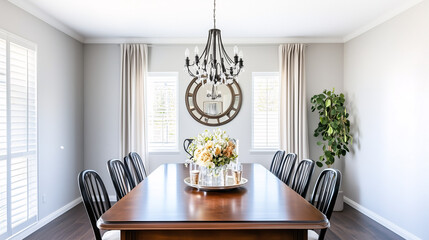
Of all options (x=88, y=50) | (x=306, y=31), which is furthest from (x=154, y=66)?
(x=306, y=31)

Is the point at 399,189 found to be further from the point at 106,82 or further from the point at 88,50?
the point at 88,50

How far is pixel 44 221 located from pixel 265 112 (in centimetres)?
367

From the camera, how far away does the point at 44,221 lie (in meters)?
3.87

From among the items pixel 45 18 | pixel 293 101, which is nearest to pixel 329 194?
pixel 293 101

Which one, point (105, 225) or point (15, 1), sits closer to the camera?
point (105, 225)

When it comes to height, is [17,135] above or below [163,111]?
below

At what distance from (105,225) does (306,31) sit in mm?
4184

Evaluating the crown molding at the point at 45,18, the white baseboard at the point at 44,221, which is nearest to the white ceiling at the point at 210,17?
the crown molding at the point at 45,18

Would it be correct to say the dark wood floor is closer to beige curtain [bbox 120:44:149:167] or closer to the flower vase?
beige curtain [bbox 120:44:149:167]

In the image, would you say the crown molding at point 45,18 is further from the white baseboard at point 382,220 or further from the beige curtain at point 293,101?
the white baseboard at point 382,220

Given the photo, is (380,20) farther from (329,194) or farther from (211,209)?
(211,209)

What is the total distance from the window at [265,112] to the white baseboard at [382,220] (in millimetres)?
1488

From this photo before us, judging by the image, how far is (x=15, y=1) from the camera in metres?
3.35

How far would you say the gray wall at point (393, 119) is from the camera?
329 centimetres
